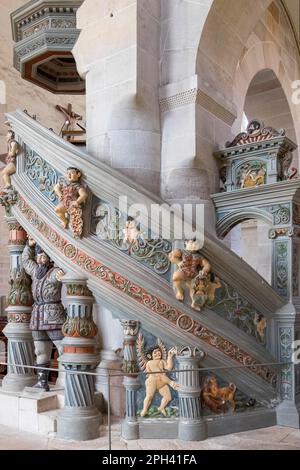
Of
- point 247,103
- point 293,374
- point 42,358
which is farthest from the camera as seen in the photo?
point 247,103

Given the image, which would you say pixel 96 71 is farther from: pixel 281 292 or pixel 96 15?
pixel 281 292

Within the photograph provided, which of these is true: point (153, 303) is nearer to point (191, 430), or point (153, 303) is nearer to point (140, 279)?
point (140, 279)

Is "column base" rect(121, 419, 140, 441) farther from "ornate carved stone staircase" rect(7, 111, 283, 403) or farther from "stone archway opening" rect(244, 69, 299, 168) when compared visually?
"stone archway opening" rect(244, 69, 299, 168)

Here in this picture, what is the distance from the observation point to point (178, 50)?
5.55 meters

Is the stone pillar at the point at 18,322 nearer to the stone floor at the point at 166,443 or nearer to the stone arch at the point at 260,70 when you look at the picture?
the stone floor at the point at 166,443

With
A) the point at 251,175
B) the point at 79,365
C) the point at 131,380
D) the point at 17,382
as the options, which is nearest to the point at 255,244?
the point at 251,175

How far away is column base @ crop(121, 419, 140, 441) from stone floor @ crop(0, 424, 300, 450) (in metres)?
0.06

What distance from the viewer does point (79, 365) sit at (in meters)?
4.36

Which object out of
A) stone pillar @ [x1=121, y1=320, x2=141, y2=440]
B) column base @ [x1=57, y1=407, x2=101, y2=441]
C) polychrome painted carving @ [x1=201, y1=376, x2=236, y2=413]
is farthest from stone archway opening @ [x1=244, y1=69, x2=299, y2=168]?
column base @ [x1=57, y1=407, x2=101, y2=441]

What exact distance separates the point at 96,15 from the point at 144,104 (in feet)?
4.00

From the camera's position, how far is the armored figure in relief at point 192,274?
4363 mm

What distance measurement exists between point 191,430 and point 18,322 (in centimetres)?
221

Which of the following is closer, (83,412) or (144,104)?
(83,412)

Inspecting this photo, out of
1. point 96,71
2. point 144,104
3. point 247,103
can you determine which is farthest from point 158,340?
point 247,103
